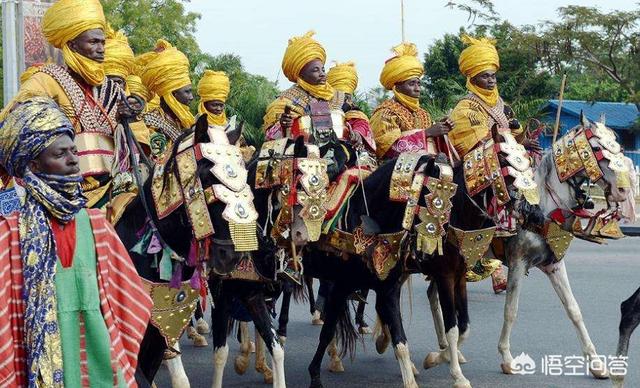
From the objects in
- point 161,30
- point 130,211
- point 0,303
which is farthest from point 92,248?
point 161,30

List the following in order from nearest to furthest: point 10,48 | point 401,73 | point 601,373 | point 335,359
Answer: point 601,373 → point 335,359 → point 401,73 → point 10,48

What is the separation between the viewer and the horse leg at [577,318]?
8969mm

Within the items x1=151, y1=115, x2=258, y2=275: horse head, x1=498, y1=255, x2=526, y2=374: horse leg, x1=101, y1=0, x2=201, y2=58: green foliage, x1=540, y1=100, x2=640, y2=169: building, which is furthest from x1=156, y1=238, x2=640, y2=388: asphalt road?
x1=540, y1=100, x2=640, y2=169: building

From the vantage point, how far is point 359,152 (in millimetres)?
9047

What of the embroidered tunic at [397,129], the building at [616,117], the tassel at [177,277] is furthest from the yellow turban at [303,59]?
the building at [616,117]

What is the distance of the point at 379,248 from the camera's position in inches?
319

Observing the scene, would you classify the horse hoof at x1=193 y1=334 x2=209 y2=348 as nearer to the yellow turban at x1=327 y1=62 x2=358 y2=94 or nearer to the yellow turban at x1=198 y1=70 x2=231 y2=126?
the yellow turban at x1=198 y1=70 x2=231 y2=126

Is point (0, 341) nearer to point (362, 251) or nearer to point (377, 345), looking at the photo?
point (362, 251)

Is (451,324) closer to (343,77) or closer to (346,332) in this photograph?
(346,332)

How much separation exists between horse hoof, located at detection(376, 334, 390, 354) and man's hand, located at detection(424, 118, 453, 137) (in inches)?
73.3

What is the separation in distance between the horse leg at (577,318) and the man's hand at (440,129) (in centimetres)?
→ 150

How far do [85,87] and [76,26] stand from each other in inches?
14.8

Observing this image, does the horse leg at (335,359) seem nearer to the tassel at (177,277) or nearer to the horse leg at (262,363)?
the horse leg at (262,363)

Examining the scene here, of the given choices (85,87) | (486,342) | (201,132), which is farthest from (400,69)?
(201,132)
